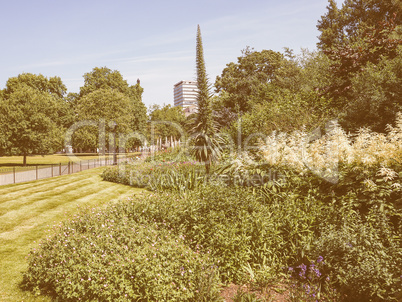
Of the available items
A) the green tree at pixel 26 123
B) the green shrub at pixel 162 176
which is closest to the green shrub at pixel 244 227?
the green shrub at pixel 162 176

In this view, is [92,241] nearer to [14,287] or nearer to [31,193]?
[14,287]

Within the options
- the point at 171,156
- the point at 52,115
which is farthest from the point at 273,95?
the point at 52,115

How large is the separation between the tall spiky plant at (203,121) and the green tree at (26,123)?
28.4 metres

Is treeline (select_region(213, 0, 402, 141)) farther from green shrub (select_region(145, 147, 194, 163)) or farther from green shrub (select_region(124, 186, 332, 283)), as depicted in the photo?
green shrub (select_region(124, 186, 332, 283))

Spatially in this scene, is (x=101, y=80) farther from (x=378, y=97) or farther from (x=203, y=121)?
(x=378, y=97)

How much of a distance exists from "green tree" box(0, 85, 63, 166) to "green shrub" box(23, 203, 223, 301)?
3037 centimetres

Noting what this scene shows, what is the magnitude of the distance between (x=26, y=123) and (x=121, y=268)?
32755 mm

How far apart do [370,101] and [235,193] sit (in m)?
8.75

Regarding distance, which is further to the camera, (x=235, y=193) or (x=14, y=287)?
(x=235, y=193)

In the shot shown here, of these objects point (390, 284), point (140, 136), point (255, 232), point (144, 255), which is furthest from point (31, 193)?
point (140, 136)

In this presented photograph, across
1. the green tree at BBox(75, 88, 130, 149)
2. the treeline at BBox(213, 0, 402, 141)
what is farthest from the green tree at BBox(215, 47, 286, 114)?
the green tree at BBox(75, 88, 130, 149)

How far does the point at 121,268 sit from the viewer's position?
15.7 feet

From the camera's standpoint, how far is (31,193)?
504 inches

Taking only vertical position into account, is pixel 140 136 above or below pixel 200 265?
above
